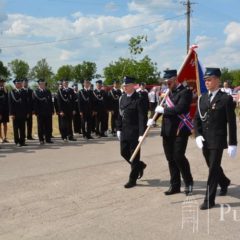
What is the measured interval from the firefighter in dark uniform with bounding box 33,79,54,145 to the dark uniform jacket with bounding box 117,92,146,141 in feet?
21.4

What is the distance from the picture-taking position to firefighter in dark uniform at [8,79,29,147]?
13.6 meters

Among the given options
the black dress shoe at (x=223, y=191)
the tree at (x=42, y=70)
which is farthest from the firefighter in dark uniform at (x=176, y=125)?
the tree at (x=42, y=70)

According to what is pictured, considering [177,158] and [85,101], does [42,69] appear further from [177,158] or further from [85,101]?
[177,158]

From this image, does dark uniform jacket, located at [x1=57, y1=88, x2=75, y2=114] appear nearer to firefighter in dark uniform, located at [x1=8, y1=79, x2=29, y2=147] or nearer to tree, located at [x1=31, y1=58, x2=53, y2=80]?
firefighter in dark uniform, located at [x1=8, y1=79, x2=29, y2=147]

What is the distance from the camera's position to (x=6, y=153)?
1189 cm

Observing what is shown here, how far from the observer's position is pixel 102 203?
671 cm

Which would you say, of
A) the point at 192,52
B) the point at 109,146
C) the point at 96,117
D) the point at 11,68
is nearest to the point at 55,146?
the point at 109,146

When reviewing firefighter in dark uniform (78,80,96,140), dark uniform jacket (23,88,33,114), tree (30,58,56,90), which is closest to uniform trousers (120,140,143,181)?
dark uniform jacket (23,88,33,114)

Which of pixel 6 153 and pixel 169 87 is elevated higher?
pixel 169 87

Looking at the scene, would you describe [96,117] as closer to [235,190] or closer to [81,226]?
[235,190]

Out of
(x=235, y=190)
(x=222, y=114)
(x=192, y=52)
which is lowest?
(x=235, y=190)

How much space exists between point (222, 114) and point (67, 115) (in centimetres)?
923

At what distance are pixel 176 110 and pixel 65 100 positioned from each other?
331 inches

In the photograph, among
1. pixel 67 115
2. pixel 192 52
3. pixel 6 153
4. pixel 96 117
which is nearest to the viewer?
pixel 192 52
